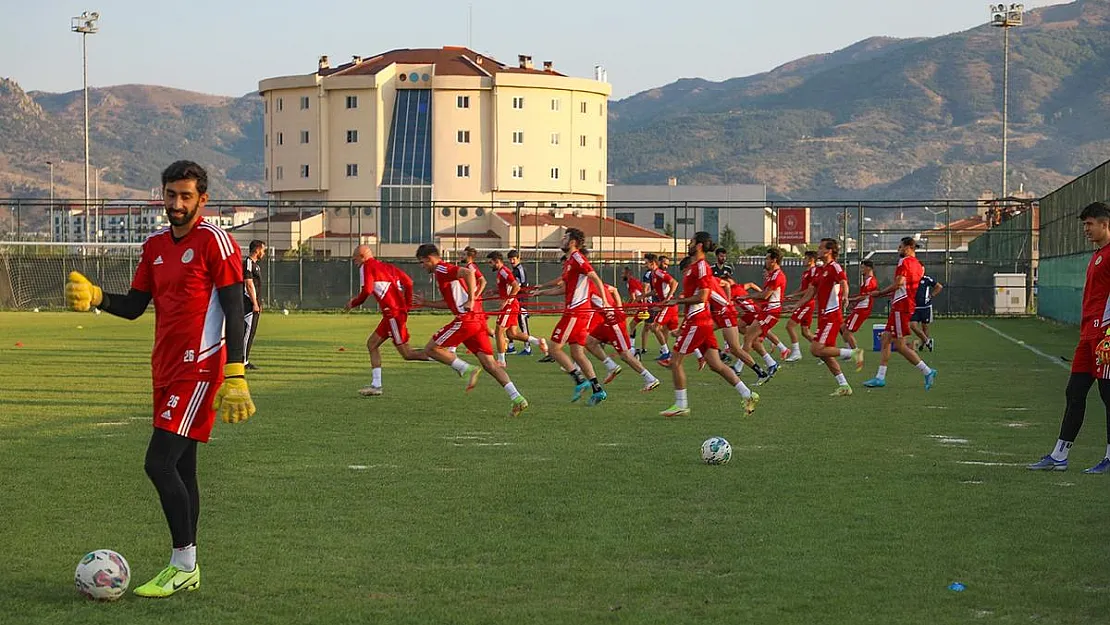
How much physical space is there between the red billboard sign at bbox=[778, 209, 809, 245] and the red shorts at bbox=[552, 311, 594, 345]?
98576mm

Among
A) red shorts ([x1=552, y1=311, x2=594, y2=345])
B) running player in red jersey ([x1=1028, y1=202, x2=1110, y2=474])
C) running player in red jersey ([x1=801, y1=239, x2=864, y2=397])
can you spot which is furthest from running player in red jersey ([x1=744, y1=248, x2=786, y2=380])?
running player in red jersey ([x1=1028, y1=202, x2=1110, y2=474])

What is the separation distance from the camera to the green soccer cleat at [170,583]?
7.09m

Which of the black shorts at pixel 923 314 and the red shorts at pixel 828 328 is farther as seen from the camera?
the black shorts at pixel 923 314

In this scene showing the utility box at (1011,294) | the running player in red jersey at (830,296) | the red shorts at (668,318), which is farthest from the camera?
the utility box at (1011,294)

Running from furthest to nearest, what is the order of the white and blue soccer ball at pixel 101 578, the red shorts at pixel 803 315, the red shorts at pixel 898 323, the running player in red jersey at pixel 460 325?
the red shorts at pixel 803 315, the red shorts at pixel 898 323, the running player in red jersey at pixel 460 325, the white and blue soccer ball at pixel 101 578

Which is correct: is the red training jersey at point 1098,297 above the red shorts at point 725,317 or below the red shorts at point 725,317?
above

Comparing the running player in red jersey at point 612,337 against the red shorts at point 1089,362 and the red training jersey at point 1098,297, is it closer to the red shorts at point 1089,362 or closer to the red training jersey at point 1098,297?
the red shorts at point 1089,362

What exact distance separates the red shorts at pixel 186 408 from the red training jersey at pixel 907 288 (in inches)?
600

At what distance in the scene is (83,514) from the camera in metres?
9.33

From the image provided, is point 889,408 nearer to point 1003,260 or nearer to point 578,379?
point 578,379

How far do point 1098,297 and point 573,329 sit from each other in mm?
8520

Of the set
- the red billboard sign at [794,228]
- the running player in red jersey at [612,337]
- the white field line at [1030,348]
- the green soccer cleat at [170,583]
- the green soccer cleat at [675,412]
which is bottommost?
the white field line at [1030,348]

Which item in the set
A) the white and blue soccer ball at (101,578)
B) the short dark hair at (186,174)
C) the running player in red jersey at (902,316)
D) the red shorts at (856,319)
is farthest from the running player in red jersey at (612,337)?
→ the white and blue soccer ball at (101,578)

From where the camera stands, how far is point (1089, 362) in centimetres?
1113
